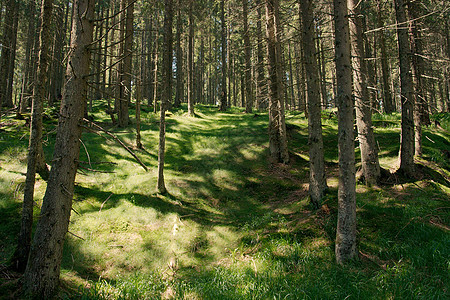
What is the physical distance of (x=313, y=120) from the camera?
7555mm

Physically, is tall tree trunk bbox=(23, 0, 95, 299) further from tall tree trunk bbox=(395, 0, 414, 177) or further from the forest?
tall tree trunk bbox=(395, 0, 414, 177)

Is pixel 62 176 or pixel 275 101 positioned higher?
pixel 275 101

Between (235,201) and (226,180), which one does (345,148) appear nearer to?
(235,201)

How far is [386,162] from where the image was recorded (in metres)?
9.34

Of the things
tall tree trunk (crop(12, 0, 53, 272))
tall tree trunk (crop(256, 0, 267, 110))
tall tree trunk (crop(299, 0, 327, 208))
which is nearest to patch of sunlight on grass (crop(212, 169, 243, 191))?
tall tree trunk (crop(299, 0, 327, 208))

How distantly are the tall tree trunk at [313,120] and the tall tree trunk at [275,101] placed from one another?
11.7 ft

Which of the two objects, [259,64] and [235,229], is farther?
[259,64]

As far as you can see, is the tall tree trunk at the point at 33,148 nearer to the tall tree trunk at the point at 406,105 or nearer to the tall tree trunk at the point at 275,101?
the tall tree trunk at the point at 275,101

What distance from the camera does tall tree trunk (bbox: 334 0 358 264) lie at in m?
4.90

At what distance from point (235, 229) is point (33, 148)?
220 inches

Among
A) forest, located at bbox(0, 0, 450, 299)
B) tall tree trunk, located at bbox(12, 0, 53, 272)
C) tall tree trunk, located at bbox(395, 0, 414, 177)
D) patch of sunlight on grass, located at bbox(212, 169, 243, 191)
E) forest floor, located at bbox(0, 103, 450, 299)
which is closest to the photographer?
forest, located at bbox(0, 0, 450, 299)

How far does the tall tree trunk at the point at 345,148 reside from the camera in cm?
490

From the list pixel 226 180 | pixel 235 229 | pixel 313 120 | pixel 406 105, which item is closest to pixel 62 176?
pixel 235 229

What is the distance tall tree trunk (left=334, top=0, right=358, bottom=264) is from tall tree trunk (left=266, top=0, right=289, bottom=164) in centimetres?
623
